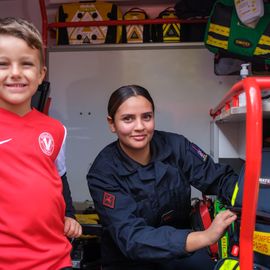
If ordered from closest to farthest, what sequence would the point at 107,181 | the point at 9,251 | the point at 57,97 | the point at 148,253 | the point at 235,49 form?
the point at 9,251, the point at 148,253, the point at 107,181, the point at 235,49, the point at 57,97

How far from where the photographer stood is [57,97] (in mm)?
2738

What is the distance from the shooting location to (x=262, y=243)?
1053 mm

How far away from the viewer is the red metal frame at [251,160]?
0.84 meters

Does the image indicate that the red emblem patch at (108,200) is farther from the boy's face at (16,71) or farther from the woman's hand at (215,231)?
the boy's face at (16,71)

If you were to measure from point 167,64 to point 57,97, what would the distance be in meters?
0.85

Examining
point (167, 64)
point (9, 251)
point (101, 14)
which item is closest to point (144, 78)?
point (167, 64)

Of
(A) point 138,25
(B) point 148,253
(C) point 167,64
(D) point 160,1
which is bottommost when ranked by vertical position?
(B) point 148,253

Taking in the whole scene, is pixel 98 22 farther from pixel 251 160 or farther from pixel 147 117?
pixel 251 160

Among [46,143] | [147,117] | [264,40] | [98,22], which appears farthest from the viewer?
[98,22]

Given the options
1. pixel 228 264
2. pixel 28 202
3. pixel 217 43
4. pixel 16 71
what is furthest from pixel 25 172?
pixel 217 43

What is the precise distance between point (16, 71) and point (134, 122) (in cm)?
51

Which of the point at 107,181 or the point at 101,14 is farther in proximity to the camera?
the point at 101,14

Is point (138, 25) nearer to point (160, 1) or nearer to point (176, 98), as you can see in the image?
point (160, 1)

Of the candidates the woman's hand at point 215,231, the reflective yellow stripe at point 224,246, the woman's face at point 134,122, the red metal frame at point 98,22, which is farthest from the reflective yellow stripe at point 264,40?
the woman's hand at point 215,231
